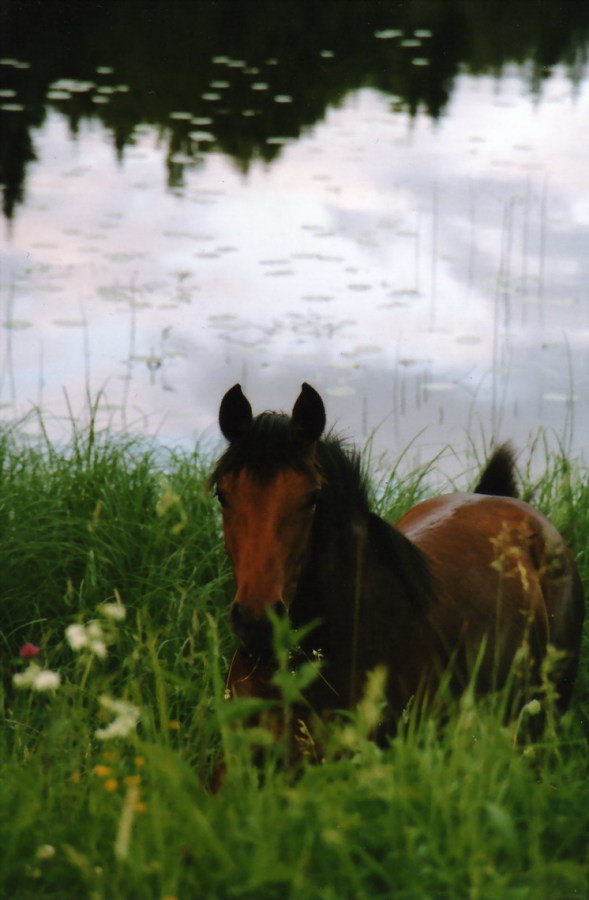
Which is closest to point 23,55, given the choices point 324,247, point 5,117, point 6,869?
point 5,117

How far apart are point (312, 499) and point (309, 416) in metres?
0.28

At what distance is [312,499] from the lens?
359 cm

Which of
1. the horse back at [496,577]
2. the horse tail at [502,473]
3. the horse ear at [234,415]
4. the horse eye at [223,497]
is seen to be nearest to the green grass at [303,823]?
the horse eye at [223,497]

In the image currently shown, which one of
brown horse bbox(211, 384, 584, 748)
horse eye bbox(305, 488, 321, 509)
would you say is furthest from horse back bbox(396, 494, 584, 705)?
horse eye bbox(305, 488, 321, 509)

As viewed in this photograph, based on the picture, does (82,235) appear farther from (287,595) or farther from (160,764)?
(160,764)

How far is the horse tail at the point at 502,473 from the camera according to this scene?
5637 millimetres

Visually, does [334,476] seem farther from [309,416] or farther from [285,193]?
[285,193]

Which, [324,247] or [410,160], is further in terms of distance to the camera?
[410,160]

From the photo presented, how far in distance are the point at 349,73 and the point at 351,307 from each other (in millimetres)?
9660

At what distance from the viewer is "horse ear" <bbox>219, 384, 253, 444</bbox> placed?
369 cm

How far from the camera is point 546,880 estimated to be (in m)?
2.66

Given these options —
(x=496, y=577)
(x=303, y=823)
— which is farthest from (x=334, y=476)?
(x=303, y=823)

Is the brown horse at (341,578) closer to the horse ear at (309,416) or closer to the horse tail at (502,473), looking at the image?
the horse ear at (309,416)

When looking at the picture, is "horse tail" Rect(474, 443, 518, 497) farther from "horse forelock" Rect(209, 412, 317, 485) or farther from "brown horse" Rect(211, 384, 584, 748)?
"horse forelock" Rect(209, 412, 317, 485)
